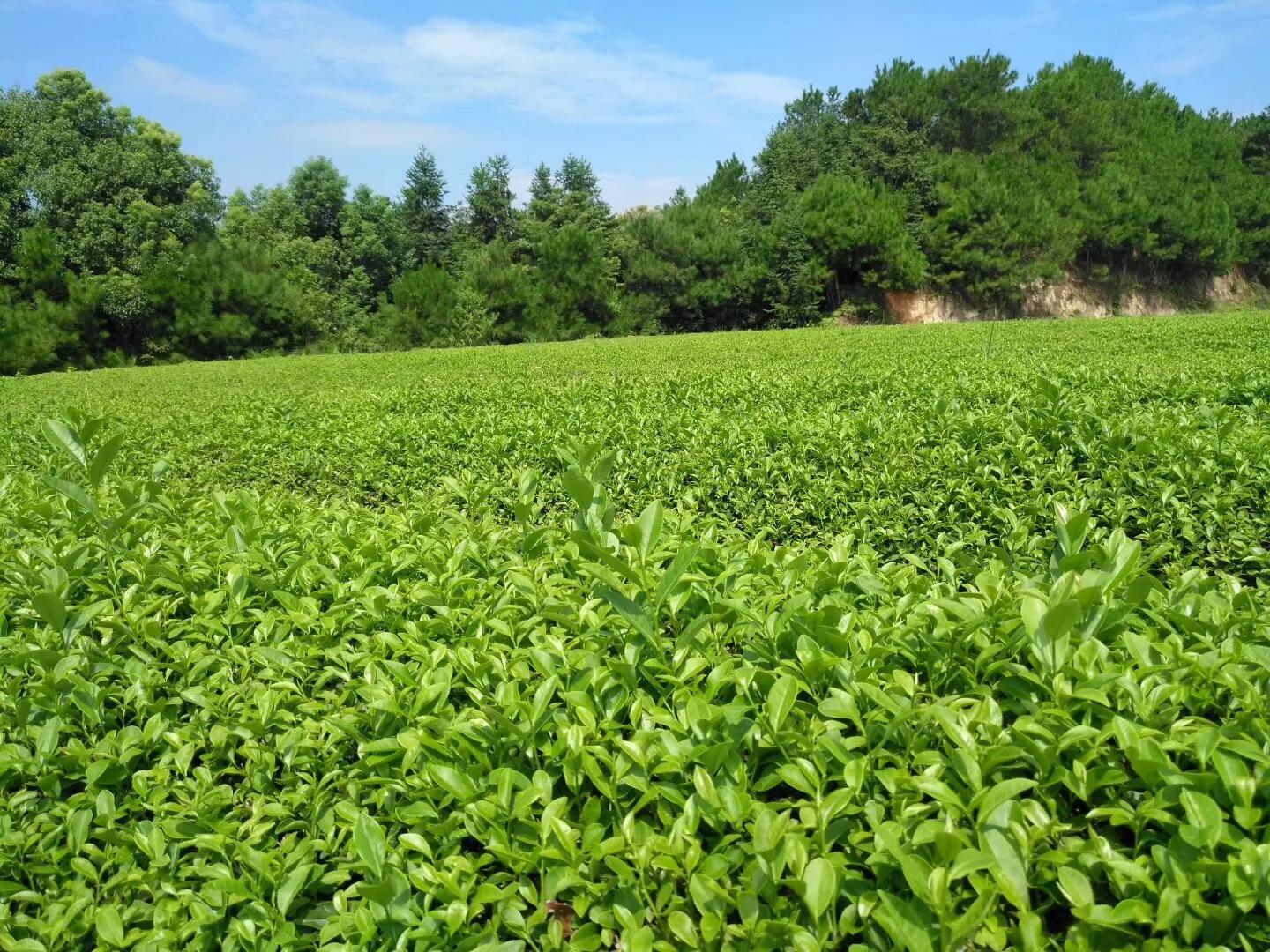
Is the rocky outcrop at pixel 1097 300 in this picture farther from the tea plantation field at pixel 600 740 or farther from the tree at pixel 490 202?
the tea plantation field at pixel 600 740

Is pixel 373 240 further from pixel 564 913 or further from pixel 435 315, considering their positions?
pixel 564 913

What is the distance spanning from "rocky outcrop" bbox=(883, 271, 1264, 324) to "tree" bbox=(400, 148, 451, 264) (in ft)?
115

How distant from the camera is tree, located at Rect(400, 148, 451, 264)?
6350 cm

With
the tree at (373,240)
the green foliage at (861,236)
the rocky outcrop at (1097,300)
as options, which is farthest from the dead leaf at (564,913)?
the tree at (373,240)

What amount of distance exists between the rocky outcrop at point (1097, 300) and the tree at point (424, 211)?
3515cm

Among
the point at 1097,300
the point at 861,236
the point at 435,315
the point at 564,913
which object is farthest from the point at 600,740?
the point at 1097,300

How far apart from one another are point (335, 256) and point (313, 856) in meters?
60.0

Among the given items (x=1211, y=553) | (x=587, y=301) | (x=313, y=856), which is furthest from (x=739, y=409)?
(x=587, y=301)

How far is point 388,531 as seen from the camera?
3.00 metres

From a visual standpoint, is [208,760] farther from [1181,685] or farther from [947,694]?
[1181,685]

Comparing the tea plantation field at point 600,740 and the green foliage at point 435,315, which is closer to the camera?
the tea plantation field at point 600,740

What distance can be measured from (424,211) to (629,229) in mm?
22790

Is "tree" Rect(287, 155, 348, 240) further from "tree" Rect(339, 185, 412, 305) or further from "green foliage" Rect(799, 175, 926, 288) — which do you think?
"green foliage" Rect(799, 175, 926, 288)

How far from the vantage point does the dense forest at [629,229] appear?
124ft
